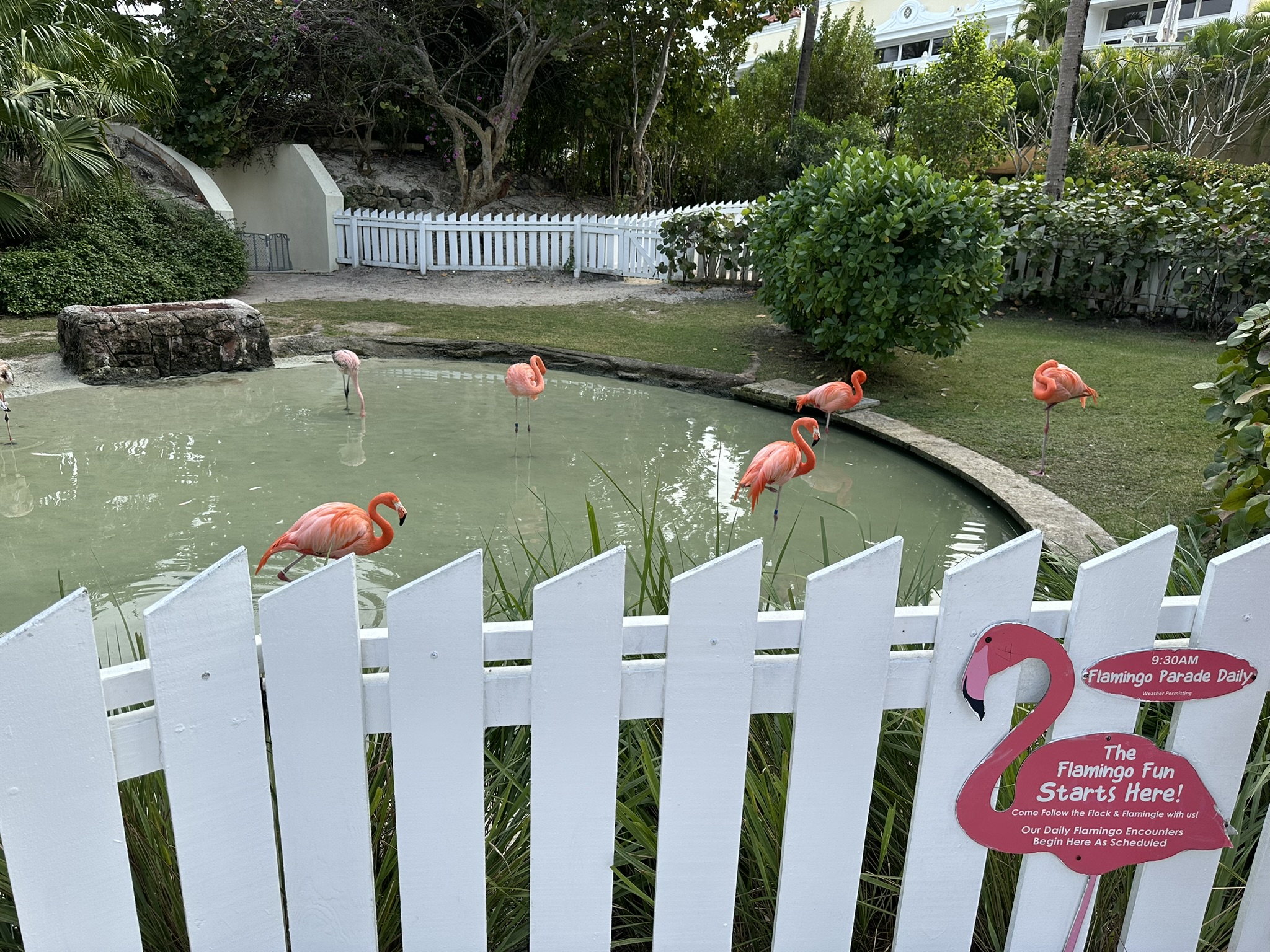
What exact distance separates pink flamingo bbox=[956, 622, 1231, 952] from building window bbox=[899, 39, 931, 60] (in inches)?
1454

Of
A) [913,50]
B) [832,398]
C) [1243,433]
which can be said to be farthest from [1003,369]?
[913,50]

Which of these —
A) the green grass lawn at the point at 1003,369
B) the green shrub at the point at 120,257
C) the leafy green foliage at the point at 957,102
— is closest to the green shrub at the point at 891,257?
the green grass lawn at the point at 1003,369

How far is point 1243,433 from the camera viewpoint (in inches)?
127

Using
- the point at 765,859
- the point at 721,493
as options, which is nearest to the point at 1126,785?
the point at 765,859

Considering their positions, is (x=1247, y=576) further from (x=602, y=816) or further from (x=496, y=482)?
(x=496, y=482)

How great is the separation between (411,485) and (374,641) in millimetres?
4072

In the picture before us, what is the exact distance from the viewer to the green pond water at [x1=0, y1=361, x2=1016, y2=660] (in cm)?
437

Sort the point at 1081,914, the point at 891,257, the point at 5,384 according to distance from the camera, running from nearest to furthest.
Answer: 1. the point at 1081,914
2. the point at 5,384
3. the point at 891,257

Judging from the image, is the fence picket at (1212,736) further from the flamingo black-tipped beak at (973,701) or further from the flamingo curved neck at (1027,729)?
the flamingo black-tipped beak at (973,701)

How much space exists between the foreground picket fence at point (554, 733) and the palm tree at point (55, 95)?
34.1 feet

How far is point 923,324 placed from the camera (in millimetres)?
7281

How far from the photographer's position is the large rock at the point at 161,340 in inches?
301

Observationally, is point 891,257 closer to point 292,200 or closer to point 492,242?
point 492,242

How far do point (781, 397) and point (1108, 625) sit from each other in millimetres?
5706
